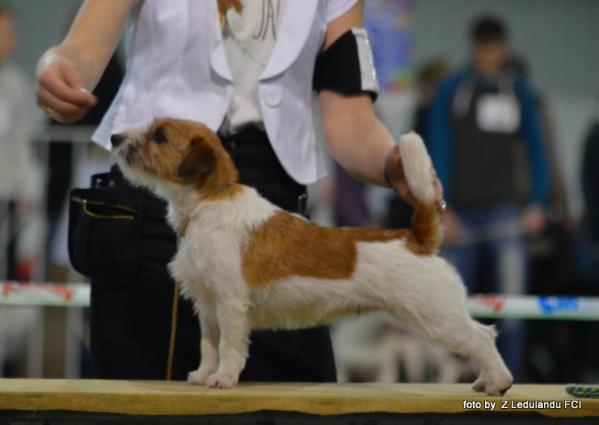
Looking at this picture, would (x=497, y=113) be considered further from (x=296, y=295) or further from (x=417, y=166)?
(x=296, y=295)

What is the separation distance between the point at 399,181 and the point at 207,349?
20.6 inches

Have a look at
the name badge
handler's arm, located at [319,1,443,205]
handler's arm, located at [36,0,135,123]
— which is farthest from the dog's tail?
the name badge

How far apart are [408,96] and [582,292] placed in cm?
277

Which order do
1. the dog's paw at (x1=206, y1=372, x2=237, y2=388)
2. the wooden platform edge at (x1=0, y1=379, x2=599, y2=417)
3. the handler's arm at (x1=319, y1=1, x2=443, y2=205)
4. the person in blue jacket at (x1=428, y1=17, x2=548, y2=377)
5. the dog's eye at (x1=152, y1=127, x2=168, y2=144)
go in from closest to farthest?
1. the wooden platform edge at (x1=0, y1=379, x2=599, y2=417)
2. the dog's paw at (x1=206, y1=372, x2=237, y2=388)
3. the dog's eye at (x1=152, y1=127, x2=168, y2=144)
4. the handler's arm at (x1=319, y1=1, x2=443, y2=205)
5. the person in blue jacket at (x1=428, y1=17, x2=548, y2=377)

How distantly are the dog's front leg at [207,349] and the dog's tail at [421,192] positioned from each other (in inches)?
16.9

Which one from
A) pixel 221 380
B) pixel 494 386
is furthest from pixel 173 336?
pixel 494 386

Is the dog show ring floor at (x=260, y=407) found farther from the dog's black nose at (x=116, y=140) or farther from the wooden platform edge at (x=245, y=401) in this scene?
the dog's black nose at (x=116, y=140)

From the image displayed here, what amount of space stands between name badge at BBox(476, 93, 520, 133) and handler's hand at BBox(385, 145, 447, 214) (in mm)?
3393

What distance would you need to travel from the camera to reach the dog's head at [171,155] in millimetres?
2049

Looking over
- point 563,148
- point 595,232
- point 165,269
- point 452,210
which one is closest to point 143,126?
point 165,269

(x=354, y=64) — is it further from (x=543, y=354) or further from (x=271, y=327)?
(x=543, y=354)

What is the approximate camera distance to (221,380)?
6.42 ft

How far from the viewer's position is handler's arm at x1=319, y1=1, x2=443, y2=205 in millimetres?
2250

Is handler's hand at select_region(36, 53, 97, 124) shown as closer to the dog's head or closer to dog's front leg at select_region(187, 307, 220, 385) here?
the dog's head
